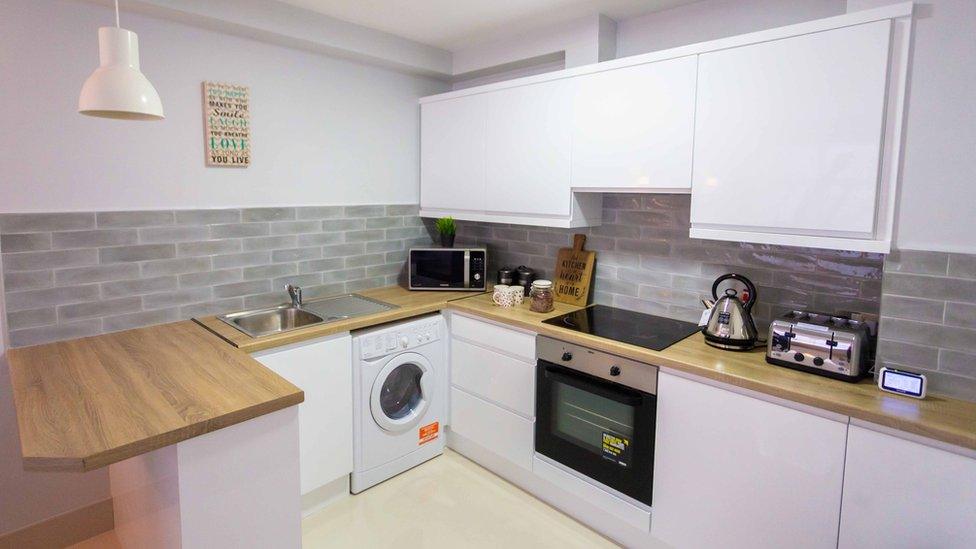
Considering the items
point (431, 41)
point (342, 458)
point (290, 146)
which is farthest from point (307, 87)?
point (342, 458)

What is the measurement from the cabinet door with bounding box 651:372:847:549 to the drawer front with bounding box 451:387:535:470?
28.0 inches

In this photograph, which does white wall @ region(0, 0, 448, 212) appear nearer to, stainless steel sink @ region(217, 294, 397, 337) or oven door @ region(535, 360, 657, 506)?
stainless steel sink @ region(217, 294, 397, 337)

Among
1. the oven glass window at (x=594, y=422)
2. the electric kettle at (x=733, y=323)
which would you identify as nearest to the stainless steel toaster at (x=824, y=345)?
the electric kettle at (x=733, y=323)

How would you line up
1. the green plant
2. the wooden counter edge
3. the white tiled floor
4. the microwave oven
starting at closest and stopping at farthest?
the wooden counter edge → the white tiled floor → the microwave oven → the green plant

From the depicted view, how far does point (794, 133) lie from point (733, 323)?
77 cm

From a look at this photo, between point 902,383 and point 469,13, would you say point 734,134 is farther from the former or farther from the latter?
point 469,13

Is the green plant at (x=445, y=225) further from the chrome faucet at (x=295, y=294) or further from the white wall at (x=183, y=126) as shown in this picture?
the chrome faucet at (x=295, y=294)

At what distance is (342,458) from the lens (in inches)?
102

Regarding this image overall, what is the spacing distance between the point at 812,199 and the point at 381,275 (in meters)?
2.41

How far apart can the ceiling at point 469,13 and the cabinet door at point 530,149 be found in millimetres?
350

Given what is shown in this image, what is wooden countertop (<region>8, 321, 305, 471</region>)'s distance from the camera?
4.34ft

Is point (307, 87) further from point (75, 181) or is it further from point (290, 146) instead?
point (75, 181)

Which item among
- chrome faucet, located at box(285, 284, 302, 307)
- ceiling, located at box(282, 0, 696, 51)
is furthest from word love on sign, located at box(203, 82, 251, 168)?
chrome faucet, located at box(285, 284, 302, 307)

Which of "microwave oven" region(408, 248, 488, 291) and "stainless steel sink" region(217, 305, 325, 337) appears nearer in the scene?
"stainless steel sink" region(217, 305, 325, 337)
